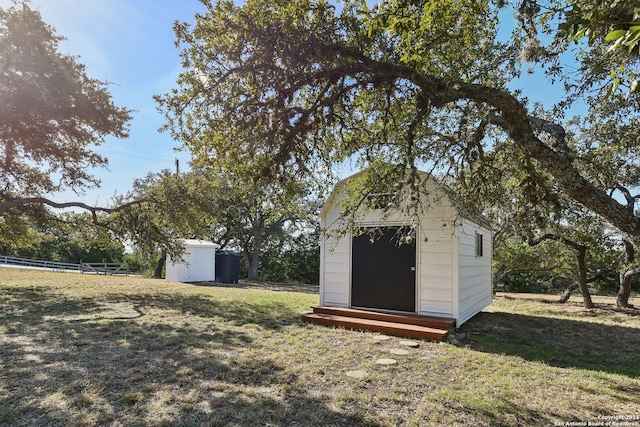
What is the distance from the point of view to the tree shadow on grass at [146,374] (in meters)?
2.87

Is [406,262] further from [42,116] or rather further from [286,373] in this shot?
[42,116]

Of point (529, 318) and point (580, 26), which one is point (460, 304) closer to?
point (529, 318)

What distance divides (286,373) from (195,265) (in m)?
14.6

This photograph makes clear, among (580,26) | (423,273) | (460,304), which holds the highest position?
(580,26)

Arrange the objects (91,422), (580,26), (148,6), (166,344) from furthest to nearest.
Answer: (148,6)
(166,344)
(91,422)
(580,26)

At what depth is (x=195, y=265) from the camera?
17312 mm

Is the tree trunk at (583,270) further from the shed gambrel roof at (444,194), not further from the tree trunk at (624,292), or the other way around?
the shed gambrel roof at (444,194)

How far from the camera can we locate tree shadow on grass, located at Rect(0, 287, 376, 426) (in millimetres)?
2869

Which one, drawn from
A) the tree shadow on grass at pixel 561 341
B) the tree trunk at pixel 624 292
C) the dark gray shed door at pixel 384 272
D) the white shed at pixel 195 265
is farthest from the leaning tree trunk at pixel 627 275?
the white shed at pixel 195 265

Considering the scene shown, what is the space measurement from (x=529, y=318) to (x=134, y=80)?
10.5 meters

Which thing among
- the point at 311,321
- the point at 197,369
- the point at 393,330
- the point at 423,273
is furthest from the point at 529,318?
the point at 197,369

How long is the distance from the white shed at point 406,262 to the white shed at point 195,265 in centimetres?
1111

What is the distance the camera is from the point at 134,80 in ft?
24.6

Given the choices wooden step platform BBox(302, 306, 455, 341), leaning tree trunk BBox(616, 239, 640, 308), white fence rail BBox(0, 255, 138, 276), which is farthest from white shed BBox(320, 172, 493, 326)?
white fence rail BBox(0, 255, 138, 276)
